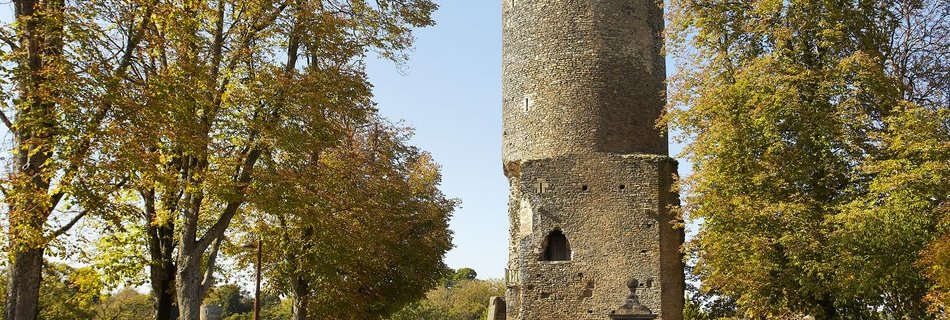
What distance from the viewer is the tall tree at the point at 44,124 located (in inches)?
433

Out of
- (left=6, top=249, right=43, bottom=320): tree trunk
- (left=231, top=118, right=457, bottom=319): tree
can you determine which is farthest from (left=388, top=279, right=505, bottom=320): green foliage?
(left=6, top=249, right=43, bottom=320): tree trunk

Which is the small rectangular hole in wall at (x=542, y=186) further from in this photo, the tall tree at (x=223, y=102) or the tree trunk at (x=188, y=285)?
the tree trunk at (x=188, y=285)

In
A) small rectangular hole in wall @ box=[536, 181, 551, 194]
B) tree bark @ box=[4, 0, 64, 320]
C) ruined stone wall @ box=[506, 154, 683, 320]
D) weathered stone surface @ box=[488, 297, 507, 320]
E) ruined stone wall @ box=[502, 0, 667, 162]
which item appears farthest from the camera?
weathered stone surface @ box=[488, 297, 507, 320]

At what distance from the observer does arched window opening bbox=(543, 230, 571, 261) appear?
23531 millimetres

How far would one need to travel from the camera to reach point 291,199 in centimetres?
1452

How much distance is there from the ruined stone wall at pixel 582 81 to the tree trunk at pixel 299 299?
7.00 metres

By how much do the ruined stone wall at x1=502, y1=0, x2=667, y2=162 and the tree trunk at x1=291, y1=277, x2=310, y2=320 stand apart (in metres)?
7.00

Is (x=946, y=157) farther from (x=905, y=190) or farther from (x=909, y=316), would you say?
(x=909, y=316)

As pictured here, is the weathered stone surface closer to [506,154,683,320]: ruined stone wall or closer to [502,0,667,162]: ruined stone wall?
[506,154,683,320]: ruined stone wall

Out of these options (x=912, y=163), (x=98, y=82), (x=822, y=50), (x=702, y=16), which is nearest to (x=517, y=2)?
(x=702, y=16)

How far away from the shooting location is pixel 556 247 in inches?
933

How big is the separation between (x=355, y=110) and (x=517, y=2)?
11.0 metres

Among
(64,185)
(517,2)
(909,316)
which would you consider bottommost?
(909,316)

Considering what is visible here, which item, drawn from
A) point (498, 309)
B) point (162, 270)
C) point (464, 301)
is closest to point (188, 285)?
point (162, 270)
